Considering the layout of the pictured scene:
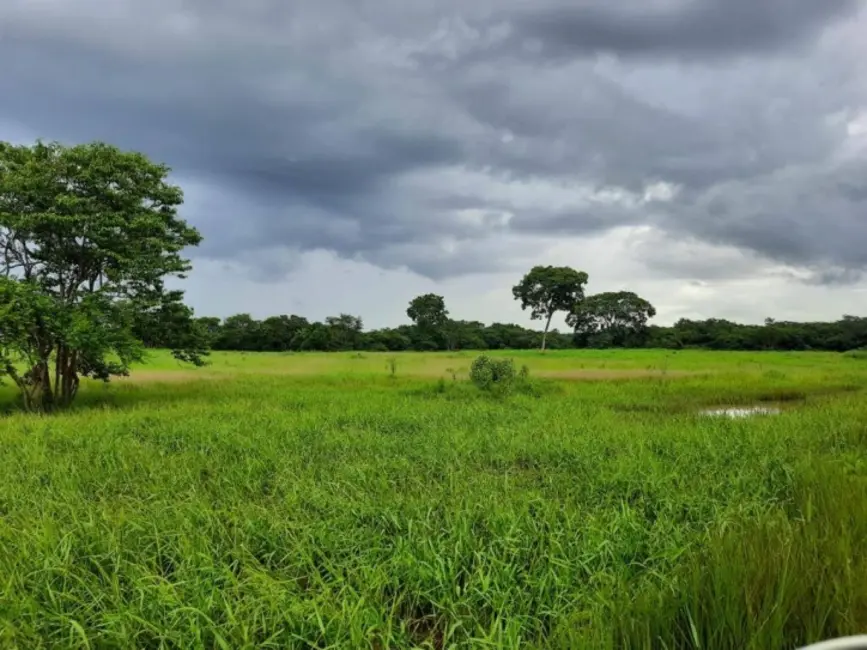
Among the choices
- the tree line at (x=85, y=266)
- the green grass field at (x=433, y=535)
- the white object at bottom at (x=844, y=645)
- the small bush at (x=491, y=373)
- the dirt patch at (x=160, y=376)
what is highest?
the tree line at (x=85, y=266)

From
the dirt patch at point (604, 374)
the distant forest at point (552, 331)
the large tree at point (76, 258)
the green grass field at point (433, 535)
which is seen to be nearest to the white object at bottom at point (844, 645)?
the green grass field at point (433, 535)

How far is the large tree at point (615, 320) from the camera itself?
7369 cm

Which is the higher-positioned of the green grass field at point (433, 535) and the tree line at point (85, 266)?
the tree line at point (85, 266)

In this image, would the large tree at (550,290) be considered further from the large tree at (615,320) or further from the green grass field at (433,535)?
the green grass field at (433,535)

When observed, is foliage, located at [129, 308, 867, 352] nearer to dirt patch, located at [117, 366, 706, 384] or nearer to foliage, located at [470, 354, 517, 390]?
dirt patch, located at [117, 366, 706, 384]

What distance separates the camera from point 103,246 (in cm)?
1778

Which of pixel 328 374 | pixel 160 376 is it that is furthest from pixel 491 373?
pixel 160 376

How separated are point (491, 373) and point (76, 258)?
14.3 m

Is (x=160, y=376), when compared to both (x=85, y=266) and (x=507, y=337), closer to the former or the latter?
(x=85, y=266)

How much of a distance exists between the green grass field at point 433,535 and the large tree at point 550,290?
5313 centimetres

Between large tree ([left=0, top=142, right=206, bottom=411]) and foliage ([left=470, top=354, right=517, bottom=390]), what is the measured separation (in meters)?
10.9

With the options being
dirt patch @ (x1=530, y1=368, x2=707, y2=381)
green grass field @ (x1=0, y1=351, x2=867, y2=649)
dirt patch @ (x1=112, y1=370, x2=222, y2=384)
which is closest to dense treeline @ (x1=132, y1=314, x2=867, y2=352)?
dirt patch @ (x1=112, y1=370, x2=222, y2=384)

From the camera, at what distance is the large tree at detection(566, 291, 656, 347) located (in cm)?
7369

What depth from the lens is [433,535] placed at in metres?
5.57
